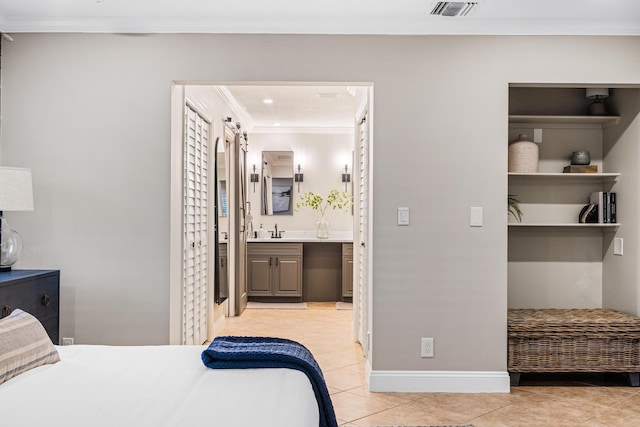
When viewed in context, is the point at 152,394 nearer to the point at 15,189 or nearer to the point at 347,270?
the point at 15,189

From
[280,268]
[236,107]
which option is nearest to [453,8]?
[236,107]

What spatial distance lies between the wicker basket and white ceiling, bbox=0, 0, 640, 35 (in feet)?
6.58

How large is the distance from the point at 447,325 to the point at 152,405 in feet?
8.18

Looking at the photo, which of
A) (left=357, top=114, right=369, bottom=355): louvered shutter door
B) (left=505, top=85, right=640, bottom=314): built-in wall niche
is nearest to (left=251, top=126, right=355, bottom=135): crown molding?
(left=357, top=114, right=369, bottom=355): louvered shutter door

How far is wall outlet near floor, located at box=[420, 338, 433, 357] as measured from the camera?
3.75 metres

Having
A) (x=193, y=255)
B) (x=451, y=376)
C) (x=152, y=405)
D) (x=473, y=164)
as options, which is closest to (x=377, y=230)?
(x=473, y=164)

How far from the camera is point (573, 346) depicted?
12.5 feet

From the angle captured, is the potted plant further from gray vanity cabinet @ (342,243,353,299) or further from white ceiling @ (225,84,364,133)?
white ceiling @ (225,84,364,133)

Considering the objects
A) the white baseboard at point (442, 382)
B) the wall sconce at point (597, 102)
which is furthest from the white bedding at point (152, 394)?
the wall sconce at point (597, 102)

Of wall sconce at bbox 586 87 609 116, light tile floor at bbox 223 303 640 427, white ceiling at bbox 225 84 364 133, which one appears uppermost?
white ceiling at bbox 225 84 364 133

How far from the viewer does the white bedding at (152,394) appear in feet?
5.21

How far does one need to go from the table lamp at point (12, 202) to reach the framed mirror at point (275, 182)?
4654mm

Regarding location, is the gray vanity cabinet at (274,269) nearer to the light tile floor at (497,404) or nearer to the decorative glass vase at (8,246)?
the light tile floor at (497,404)

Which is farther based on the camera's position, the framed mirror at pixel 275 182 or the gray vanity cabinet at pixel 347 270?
the framed mirror at pixel 275 182
